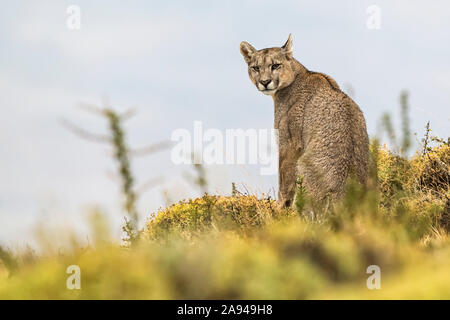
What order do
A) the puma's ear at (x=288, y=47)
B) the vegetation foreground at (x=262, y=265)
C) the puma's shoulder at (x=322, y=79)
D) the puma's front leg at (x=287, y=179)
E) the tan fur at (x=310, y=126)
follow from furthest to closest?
the puma's ear at (x=288, y=47), the puma's shoulder at (x=322, y=79), the puma's front leg at (x=287, y=179), the tan fur at (x=310, y=126), the vegetation foreground at (x=262, y=265)

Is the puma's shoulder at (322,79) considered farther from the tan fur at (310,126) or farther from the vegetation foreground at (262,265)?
the vegetation foreground at (262,265)

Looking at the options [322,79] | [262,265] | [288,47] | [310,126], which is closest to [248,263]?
[262,265]

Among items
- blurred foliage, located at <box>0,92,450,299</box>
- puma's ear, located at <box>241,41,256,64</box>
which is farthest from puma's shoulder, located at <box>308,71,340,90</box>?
blurred foliage, located at <box>0,92,450,299</box>

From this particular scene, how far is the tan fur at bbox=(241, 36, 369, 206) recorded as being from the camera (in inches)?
353

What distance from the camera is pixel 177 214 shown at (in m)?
11.8

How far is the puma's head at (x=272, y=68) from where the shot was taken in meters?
10.5

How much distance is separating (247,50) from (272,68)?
0.84 metres

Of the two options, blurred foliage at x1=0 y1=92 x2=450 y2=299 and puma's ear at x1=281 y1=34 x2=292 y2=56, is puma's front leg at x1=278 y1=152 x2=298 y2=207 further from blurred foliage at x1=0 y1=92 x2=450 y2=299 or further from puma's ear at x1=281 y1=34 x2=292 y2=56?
puma's ear at x1=281 y1=34 x2=292 y2=56

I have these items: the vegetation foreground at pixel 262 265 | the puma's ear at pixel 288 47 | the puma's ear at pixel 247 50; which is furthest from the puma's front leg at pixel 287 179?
the puma's ear at pixel 247 50

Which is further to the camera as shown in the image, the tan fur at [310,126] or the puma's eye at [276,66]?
the puma's eye at [276,66]

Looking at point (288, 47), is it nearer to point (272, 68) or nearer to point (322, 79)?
point (272, 68)
